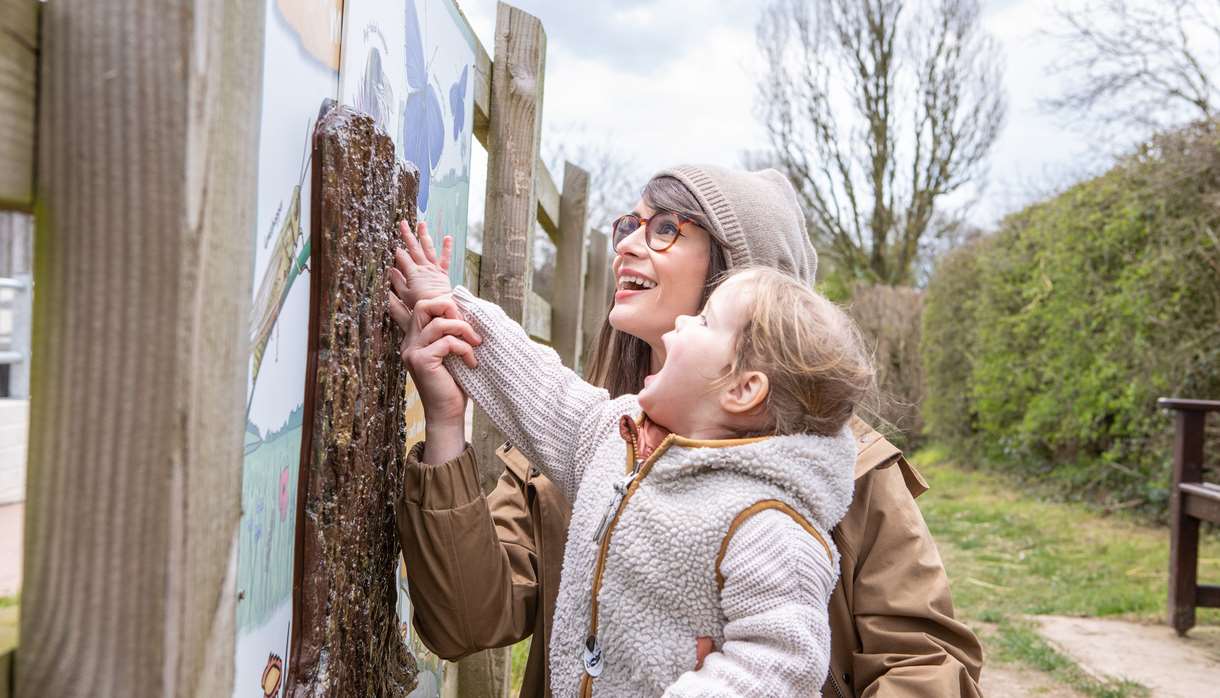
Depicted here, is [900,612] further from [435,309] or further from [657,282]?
[435,309]

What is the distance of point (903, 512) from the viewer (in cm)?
179

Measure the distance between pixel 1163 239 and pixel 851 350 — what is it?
6724 mm

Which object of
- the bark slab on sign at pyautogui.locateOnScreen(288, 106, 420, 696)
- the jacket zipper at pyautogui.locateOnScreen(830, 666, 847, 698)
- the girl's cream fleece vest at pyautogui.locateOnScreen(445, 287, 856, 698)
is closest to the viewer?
the bark slab on sign at pyautogui.locateOnScreen(288, 106, 420, 696)

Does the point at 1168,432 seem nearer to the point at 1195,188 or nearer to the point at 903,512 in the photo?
the point at 1195,188

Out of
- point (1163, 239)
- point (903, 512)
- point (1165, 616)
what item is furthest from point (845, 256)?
point (903, 512)

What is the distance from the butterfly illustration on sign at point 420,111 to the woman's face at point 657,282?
1.40ft

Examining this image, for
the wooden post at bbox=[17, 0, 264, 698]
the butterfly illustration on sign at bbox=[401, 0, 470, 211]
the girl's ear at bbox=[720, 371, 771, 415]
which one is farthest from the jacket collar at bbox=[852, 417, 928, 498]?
the wooden post at bbox=[17, 0, 264, 698]

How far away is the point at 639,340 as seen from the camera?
90.9 inches

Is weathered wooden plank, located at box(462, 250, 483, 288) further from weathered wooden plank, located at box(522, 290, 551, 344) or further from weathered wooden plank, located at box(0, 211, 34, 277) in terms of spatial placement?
weathered wooden plank, located at box(0, 211, 34, 277)

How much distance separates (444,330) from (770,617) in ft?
2.11

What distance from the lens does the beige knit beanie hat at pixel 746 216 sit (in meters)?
2.09

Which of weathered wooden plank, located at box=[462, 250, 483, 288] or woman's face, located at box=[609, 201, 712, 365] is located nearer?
woman's face, located at box=[609, 201, 712, 365]

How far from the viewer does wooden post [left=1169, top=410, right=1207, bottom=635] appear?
566cm

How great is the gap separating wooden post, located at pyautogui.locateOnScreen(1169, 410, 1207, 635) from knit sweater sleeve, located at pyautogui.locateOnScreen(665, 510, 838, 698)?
16.8ft
